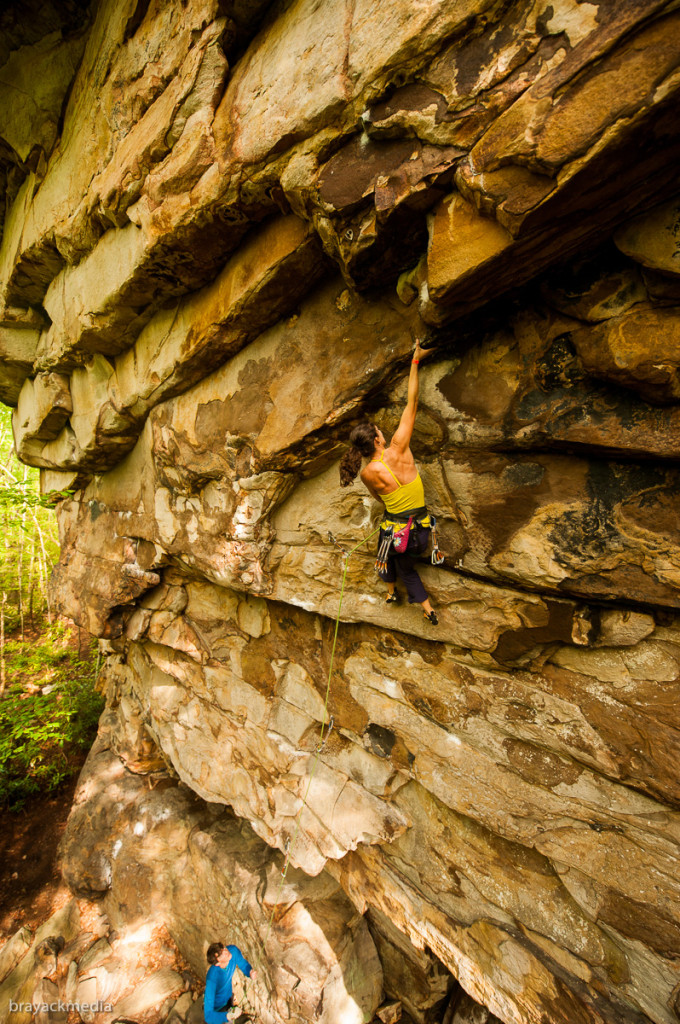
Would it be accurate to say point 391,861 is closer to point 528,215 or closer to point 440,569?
point 440,569

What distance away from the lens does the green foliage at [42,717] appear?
7.03 metres

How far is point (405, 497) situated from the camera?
2699 millimetres

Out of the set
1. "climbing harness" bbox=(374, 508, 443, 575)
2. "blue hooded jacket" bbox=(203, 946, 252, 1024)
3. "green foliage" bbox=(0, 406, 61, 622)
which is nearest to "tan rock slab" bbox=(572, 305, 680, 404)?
"climbing harness" bbox=(374, 508, 443, 575)

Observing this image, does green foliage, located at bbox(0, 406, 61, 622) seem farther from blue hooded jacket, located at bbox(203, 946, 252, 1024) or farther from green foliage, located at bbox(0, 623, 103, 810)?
blue hooded jacket, located at bbox(203, 946, 252, 1024)

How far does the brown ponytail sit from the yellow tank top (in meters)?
0.12

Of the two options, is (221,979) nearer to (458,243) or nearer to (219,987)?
(219,987)

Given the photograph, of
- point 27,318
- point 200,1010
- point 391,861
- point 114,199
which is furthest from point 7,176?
point 200,1010

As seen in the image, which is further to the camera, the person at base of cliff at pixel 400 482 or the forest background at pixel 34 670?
the forest background at pixel 34 670

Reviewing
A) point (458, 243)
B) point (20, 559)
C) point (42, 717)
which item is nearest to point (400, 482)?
point (458, 243)

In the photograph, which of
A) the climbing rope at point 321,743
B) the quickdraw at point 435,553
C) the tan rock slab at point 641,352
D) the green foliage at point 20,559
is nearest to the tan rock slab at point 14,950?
the climbing rope at point 321,743

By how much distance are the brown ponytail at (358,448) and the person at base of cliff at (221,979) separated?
5982 millimetres

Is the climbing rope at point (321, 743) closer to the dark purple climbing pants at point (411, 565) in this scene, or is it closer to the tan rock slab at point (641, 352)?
the dark purple climbing pants at point (411, 565)

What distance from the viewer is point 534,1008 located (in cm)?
286

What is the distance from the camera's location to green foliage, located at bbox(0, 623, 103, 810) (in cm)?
703
